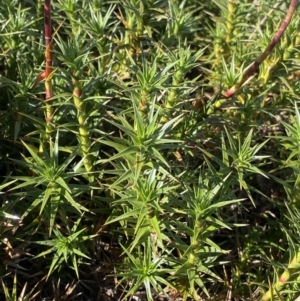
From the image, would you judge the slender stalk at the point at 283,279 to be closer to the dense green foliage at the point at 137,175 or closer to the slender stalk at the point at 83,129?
the dense green foliage at the point at 137,175

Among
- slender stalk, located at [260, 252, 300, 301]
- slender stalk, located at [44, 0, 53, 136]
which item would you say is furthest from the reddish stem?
slender stalk, located at [260, 252, 300, 301]

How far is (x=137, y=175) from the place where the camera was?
134 cm

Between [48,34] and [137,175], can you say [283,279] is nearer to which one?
[137,175]

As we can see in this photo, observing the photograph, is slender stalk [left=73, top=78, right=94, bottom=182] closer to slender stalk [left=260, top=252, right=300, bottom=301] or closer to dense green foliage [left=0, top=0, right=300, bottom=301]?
dense green foliage [left=0, top=0, right=300, bottom=301]

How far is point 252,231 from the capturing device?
1748 millimetres

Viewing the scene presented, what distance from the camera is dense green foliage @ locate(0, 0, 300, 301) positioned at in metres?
1.44

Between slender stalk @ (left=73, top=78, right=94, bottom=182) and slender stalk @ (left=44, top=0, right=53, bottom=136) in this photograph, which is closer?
slender stalk @ (left=44, top=0, right=53, bottom=136)

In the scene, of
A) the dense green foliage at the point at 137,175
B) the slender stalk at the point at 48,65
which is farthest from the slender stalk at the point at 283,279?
the slender stalk at the point at 48,65

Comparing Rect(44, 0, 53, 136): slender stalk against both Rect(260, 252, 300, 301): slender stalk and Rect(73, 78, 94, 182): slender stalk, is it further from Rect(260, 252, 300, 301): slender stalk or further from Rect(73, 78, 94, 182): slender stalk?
Rect(260, 252, 300, 301): slender stalk

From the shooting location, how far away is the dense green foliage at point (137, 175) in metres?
1.44

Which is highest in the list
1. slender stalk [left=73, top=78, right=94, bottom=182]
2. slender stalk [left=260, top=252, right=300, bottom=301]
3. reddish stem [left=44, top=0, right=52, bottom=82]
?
reddish stem [left=44, top=0, right=52, bottom=82]

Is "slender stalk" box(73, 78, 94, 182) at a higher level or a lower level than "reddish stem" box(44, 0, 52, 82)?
lower

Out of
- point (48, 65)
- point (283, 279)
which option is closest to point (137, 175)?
point (48, 65)

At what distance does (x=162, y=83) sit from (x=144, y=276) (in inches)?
22.3
